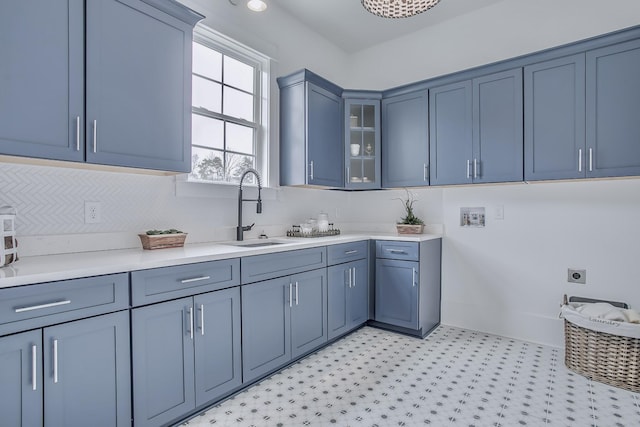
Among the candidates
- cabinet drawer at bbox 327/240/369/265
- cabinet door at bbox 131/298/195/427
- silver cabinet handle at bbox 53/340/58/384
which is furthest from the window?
silver cabinet handle at bbox 53/340/58/384

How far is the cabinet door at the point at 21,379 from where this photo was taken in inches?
47.2

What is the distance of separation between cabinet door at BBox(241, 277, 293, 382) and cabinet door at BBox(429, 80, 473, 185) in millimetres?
1762

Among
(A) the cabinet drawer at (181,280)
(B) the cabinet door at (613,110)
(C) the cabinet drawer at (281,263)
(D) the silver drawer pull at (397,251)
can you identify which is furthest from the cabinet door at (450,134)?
(A) the cabinet drawer at (181,280)

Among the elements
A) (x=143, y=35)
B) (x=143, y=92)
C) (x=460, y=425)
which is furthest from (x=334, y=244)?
(x=143, y=35)

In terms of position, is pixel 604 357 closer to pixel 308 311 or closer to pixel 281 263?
pixel 308 311

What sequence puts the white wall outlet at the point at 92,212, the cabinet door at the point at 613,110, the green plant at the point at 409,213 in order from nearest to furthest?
the white wall outlet at the point at 92,212
the cabinet door at the point at 613,110
the green plant at the point at 409,213

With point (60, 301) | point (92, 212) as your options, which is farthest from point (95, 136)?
point (60, 301)

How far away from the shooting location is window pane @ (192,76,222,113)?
8.63ft

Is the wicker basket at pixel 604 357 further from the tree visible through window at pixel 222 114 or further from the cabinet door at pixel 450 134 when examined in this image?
the tree visible through window at pixel 222 114

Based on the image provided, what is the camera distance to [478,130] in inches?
115

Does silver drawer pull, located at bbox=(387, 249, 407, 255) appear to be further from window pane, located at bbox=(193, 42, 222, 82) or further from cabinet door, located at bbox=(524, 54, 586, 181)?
window pane, located at bbox=(193, 42, 222, 82)

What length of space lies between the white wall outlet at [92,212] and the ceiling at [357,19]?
2.36m

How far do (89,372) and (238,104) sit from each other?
2.24 meters

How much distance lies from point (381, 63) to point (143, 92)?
2859mm
